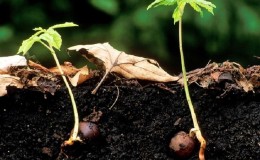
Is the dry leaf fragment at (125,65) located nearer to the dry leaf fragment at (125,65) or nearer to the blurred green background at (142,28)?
the dry leaf fragment at (125,65)

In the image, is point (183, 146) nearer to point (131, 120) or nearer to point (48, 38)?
point (131, 120)

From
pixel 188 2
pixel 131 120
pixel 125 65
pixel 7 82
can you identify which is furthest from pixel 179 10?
pixel 7 82

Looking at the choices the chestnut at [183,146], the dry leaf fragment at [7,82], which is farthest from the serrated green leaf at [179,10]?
the dry leaf fragment at [7,82]

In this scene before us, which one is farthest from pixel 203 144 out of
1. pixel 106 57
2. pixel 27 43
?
pixel 27 43

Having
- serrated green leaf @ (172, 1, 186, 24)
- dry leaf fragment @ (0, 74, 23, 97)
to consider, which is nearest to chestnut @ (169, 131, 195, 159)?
serrated green leaf @ (172, 1, 186, 24)

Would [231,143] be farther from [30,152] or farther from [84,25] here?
[84,25]
